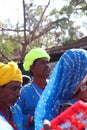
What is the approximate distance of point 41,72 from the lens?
3949mm

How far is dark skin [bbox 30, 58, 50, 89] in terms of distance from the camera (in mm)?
3926

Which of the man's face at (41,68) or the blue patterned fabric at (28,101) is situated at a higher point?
the man's face at (41,68)

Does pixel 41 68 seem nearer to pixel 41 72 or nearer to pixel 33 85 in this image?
pixel 41 72

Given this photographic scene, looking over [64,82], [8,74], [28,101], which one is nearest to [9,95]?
[8,74]

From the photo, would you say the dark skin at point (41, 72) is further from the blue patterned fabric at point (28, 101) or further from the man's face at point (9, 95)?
the man's face at point (9, 95)

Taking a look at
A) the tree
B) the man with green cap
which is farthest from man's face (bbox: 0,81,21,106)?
the tree

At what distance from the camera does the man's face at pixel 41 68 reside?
12.9 ft

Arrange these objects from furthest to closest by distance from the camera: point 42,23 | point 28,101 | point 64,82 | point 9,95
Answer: point 42,23 < point 28,101 < point 9,95 < point 64,82

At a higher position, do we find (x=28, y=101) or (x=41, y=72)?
(x=41, y=72)

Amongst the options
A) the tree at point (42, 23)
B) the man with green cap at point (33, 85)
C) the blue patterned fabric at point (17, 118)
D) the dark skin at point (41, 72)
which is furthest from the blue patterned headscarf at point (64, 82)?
the tree at point (42, 23)

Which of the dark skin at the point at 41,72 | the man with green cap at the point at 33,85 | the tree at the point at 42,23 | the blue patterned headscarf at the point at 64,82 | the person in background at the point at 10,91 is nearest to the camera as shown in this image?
the blue patterned headscarf at the point at 64,82

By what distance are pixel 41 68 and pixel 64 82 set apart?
1.93 metres

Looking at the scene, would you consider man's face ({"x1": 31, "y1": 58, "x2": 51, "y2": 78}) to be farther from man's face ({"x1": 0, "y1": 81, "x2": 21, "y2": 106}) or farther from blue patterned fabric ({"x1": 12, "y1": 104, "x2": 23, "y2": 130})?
man's face ({"x1": 0, "y1": 81, "x2": 21, "y2": 106})

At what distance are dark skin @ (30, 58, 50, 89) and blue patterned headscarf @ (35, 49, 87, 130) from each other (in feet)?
6.11
